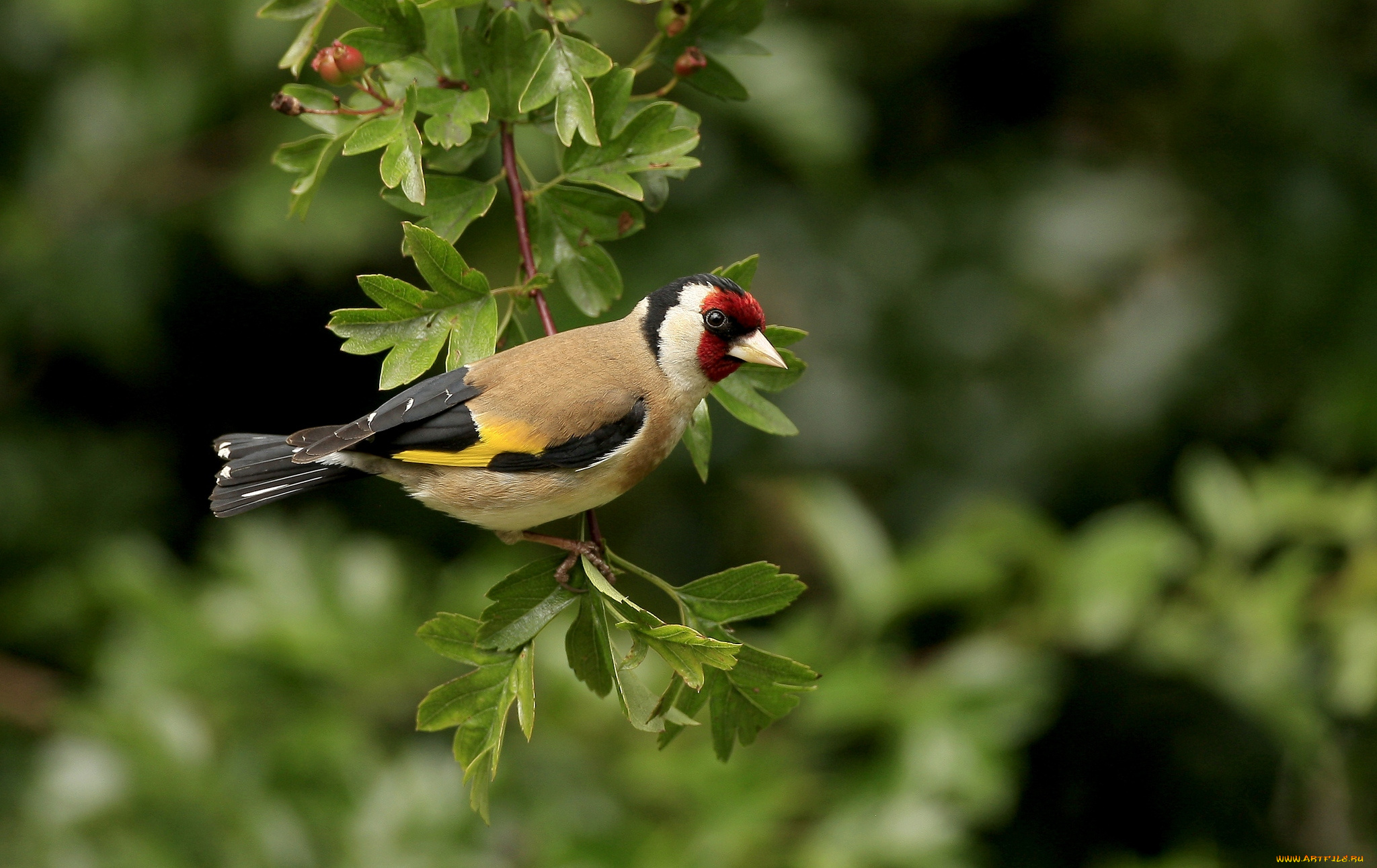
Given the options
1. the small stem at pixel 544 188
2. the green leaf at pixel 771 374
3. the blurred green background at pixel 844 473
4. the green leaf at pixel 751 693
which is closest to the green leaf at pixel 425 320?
the small stem at pixel 544 188

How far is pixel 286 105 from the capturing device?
2.01m

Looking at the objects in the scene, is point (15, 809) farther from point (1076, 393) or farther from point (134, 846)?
point (1076, 393)

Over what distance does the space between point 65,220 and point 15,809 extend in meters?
2.29

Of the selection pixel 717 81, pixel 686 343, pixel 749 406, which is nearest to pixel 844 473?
pixel 686 343

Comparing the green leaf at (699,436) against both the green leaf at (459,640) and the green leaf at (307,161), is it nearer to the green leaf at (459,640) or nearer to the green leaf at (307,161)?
the green leaf at (459,640)

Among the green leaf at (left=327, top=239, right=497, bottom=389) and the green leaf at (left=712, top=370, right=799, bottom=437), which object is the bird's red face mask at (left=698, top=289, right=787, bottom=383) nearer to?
the green leaf at (left=712, top=370, right=799, bottom=437)

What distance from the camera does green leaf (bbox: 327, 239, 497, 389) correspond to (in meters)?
1.97

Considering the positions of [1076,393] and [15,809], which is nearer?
[15,809]

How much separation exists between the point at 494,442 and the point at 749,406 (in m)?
0.49

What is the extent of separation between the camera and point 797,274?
211 inches

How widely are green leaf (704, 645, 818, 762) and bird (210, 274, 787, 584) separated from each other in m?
0.46

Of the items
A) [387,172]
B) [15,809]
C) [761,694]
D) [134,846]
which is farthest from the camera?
[15,809]

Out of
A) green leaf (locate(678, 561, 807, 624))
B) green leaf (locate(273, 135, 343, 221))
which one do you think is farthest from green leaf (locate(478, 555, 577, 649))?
green leaf (locate(273, 135, 343, 221))

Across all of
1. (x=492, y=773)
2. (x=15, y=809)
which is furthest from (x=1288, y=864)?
(x=15, y=809)
